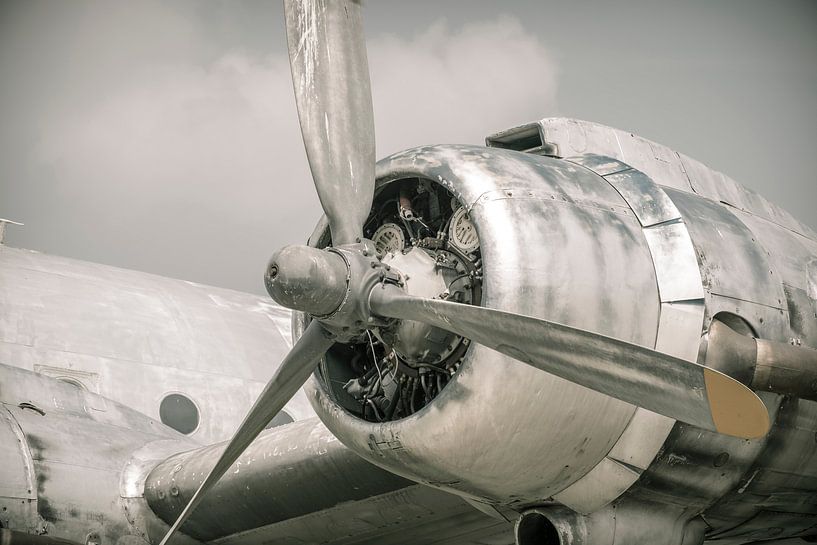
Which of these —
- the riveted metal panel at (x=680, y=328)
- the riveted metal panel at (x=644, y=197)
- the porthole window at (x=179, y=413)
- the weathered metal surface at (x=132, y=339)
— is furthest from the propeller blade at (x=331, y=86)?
the porthole window at (x=179, y=413)

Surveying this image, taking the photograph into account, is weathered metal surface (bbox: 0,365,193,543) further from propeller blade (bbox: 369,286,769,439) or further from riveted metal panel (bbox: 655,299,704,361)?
riveted metal panel (bbox: 655,299,704,361)

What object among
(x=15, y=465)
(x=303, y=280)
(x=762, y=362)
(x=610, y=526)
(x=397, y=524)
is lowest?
(x=15, y=465)

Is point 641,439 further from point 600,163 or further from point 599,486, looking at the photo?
point 600,163

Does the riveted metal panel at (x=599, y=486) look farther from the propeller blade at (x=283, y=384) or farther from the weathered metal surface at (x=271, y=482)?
the propeller blade at (x=283, y=384)

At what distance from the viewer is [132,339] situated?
11438mm

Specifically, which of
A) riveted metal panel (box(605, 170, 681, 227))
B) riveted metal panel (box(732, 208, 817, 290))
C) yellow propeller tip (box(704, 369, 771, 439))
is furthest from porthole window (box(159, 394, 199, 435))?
yellow propeller tip (box(704, 369, 771, 439))

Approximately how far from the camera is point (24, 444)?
7.97m

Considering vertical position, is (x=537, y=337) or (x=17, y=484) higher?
(x=537, y=337)

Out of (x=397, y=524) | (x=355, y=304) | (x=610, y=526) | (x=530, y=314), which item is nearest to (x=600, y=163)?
(x=530, y=314)

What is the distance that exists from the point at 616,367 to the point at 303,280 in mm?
1563

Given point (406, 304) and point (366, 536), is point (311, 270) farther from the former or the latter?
point (366, 536)

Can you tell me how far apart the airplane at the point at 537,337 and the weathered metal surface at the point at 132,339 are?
13.0 ft

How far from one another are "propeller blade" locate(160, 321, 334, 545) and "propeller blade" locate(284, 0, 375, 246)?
863 mm

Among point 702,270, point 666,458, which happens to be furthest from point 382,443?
point 702,270
